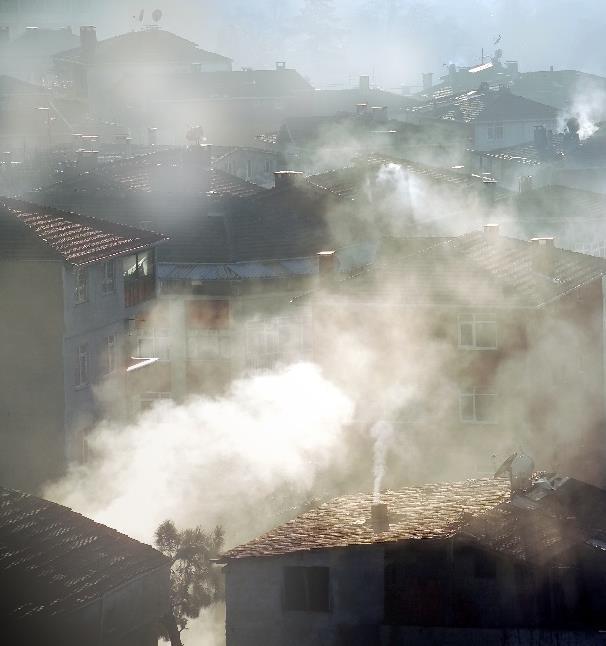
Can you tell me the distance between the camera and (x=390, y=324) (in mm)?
38344

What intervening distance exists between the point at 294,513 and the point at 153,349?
472 inches

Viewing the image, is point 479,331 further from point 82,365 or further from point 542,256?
point 82,365

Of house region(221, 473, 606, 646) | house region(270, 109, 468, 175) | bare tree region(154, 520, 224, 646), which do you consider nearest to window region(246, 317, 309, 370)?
bare tree region(154, 520, 224, 646)

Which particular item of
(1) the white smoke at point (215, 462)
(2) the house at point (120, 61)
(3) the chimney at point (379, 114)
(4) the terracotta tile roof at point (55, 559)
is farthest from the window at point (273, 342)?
(2) the house at point (120, 61)

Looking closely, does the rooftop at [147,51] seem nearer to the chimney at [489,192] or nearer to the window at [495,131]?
the window at [495,131]

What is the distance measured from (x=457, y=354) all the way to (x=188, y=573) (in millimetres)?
9408

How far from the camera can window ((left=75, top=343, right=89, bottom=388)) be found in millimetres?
39344

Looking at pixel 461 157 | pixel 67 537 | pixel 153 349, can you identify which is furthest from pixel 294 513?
pixel 461 157

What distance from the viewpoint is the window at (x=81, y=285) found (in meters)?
39.4

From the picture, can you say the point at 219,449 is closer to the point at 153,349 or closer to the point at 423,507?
the point at 153,349

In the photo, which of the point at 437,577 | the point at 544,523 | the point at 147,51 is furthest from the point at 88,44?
the point at 437,577

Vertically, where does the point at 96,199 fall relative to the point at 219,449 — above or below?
above

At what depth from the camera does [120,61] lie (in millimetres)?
104375

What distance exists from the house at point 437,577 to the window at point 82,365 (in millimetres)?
14274
